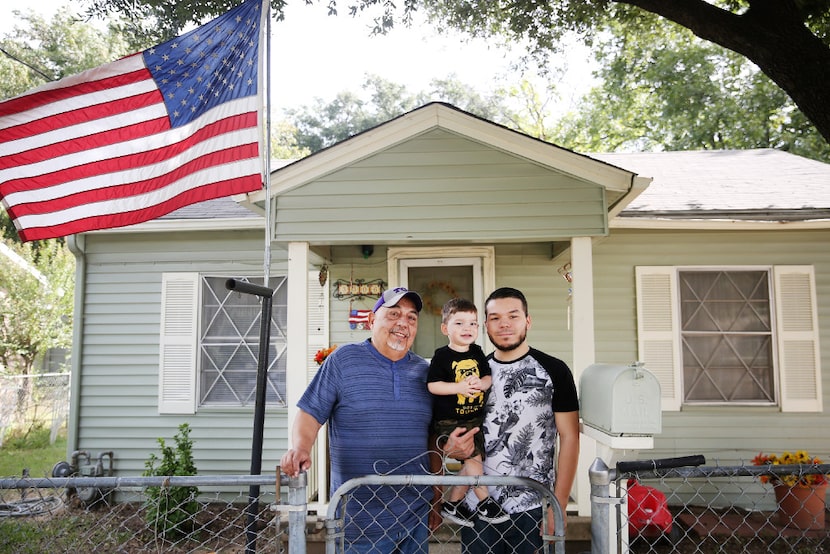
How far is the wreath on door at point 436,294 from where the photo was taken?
20.5 ft

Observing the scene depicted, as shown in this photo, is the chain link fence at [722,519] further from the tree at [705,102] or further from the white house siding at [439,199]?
the tree at [705,102]

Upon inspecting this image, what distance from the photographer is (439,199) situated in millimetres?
4848

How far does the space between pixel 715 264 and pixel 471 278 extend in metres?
2.50

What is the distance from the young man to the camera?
211cm

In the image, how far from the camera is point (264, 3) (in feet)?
11.1

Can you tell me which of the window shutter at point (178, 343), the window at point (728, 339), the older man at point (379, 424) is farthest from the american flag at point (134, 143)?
the window at point (728, 339)

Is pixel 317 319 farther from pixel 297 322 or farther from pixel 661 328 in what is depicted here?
pixel 661 328

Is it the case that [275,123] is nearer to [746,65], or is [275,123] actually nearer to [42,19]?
[42,19]

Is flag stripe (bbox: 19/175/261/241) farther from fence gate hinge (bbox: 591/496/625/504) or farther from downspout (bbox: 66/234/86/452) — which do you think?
downspout (bbox: 66/234/86/452)

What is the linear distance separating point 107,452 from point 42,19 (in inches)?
788

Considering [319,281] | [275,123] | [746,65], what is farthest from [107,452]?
[275,123]

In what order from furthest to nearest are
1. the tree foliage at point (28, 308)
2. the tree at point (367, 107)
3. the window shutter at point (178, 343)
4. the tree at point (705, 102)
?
the tree at point (367, 107) → the tree at point (705, 102) → the tree foliage at point (28, 308) → the window shutter at point (178, 343)

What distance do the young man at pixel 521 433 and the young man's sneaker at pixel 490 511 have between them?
0.02 meters

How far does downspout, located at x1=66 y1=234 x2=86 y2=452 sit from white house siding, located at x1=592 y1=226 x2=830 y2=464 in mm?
5625
